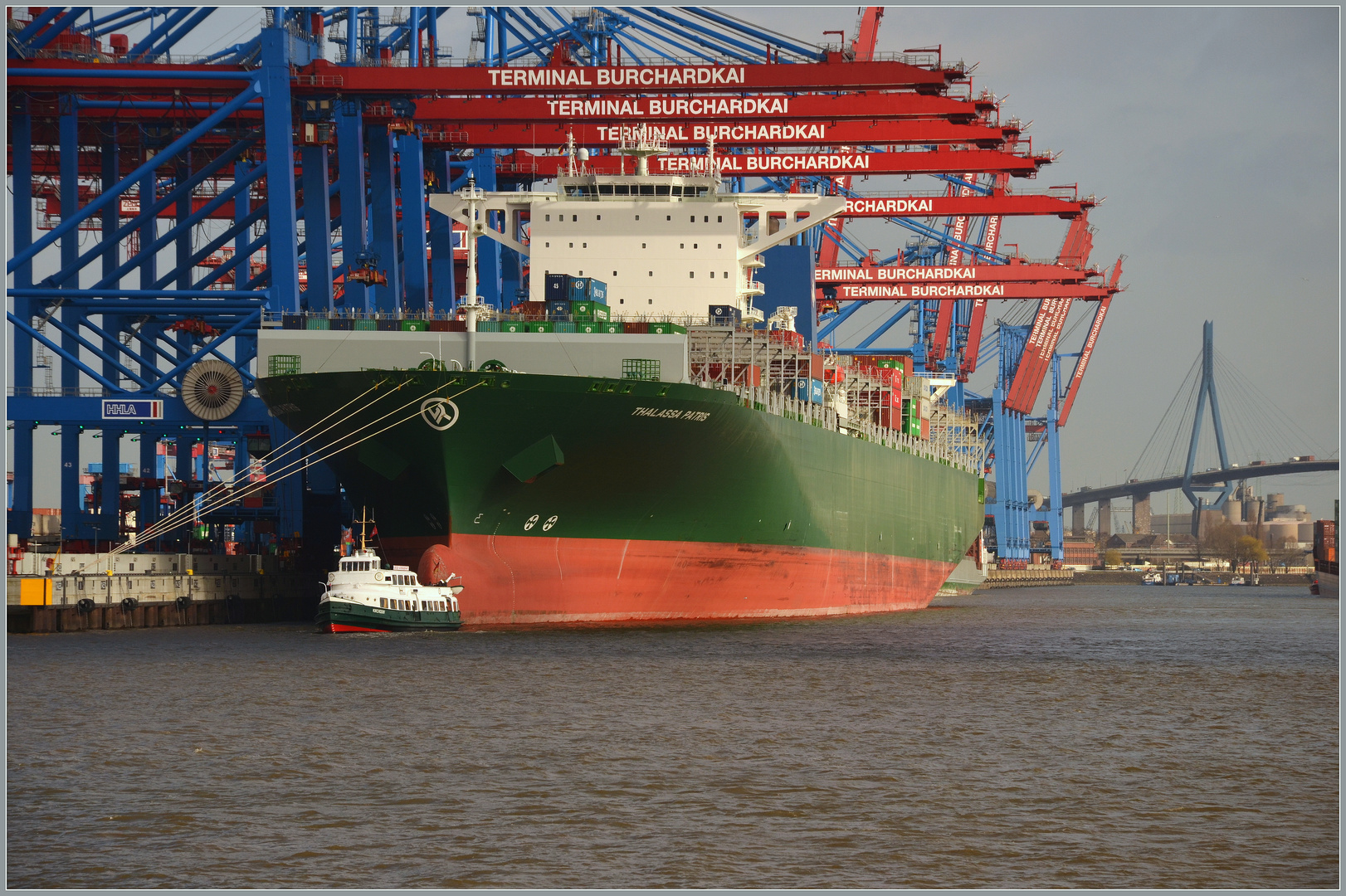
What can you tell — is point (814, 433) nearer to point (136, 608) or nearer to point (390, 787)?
point (136, 608)

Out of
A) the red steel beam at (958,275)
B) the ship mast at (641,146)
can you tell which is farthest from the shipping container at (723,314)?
the red steel beam at (958,275)

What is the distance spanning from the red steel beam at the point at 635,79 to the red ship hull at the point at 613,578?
12.7m

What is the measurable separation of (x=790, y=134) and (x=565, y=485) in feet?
56.5

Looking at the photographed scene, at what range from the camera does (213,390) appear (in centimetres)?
4131

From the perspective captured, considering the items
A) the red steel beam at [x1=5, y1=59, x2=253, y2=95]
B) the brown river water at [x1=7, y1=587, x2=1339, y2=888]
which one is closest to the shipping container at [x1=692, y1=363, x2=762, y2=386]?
the brown river water at [x1=7, y1=587, x2=1339, y2=888]

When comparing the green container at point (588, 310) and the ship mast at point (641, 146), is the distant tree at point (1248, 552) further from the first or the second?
the green container at point (588, 310)

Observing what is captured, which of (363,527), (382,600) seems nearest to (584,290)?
(363,527)

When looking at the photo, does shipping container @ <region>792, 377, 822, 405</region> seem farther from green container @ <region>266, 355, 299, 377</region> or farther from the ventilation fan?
the ventilation fan

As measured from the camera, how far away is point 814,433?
132ft

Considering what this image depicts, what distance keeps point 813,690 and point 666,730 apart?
495 centimetres

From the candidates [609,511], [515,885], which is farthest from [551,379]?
[515,885]

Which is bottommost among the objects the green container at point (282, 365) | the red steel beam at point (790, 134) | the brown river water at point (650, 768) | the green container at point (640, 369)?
the brown river water at point (650, 768)

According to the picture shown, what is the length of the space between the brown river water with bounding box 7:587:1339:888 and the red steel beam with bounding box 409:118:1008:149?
1902cm

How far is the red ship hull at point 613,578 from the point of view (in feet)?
105
